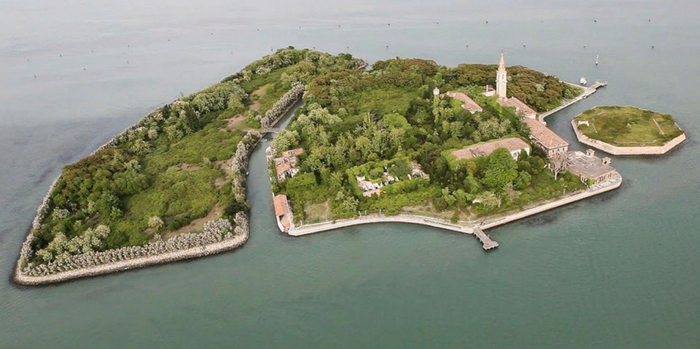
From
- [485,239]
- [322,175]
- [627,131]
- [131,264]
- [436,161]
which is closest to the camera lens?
[485,239]

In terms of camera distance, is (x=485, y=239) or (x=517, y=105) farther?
(x=517, y=105)

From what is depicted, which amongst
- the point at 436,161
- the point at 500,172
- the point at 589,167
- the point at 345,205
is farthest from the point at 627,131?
the point at 345,205

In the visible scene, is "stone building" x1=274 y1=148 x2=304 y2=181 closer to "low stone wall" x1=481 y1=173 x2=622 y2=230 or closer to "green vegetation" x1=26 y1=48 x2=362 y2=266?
"green vegetation" x1=26 y1=48 x2=362 y2=266

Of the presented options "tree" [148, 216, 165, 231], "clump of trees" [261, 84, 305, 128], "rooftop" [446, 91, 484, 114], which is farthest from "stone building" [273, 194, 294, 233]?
"rooftop" [446, 91, 484, 114]

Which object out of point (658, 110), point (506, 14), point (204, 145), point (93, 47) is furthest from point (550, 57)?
point (93, 47)

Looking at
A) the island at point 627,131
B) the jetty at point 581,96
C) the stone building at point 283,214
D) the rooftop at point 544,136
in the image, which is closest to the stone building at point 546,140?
the rooftop at point 544,136

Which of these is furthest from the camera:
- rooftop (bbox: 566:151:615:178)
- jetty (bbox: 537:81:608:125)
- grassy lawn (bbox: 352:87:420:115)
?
grassy lawn (bbox: 352:87:420:115)

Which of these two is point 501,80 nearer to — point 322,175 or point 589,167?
point 589,167

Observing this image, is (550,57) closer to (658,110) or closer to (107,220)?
(658,110)
